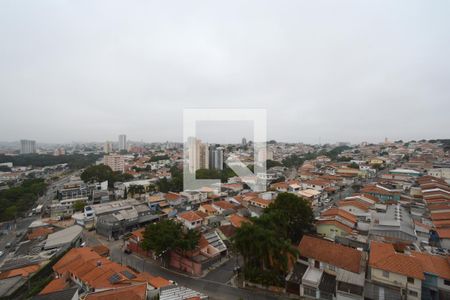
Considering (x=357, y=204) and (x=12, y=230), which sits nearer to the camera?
(x=357, y=204)

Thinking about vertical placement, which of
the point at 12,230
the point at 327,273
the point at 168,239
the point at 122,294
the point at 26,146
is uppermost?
the point at 26,146

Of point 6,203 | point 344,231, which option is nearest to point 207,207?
point 344,231

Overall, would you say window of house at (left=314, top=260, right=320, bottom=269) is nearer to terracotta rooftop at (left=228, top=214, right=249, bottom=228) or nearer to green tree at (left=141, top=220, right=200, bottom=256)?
green tree at (left=141, top=220, right=200, bottom=256)

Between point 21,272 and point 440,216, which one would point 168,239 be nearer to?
point 21,272

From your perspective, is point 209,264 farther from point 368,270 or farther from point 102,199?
point 102,199

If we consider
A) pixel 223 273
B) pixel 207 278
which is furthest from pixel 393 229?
pixel 207 278

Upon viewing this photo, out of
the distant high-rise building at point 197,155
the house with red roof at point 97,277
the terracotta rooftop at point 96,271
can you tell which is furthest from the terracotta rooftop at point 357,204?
the distant high-rise building at point 197,155

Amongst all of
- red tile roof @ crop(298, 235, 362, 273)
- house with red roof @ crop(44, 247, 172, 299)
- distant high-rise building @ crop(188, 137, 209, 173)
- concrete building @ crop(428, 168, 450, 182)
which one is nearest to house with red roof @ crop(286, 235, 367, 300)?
red tile roof @ crop(298, 235, 362, 273)
